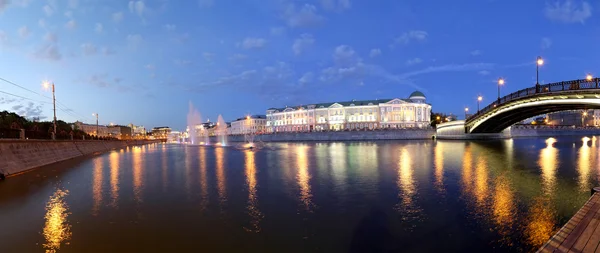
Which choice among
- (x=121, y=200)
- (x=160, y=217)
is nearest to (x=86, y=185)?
(x=121, y=200)

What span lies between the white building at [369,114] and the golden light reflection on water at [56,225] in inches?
5923

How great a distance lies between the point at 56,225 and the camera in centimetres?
1128

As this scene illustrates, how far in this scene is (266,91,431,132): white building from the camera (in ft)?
539

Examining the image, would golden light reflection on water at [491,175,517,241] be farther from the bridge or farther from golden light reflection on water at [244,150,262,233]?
the bridge

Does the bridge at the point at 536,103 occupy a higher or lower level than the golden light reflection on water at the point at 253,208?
higher

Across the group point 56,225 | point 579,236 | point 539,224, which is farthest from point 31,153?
point 579,236

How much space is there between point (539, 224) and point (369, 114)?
167 m

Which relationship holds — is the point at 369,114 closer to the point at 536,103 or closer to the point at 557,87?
the point at 536,103

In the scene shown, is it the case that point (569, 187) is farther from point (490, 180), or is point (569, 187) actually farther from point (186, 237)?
point (186, 237)

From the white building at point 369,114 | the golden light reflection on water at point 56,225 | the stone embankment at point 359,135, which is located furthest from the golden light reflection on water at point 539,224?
the white building at point 369,114

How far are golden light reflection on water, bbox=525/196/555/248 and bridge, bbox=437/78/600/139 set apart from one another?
2841cm

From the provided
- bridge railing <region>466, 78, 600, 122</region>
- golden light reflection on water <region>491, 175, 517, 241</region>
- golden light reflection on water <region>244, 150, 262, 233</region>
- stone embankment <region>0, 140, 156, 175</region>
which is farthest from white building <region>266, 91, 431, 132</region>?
golden light reflection on water <region>244, 150, 262, 233</region>

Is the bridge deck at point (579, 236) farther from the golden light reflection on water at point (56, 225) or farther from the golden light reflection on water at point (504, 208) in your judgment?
the golden light reflection on water at point (56, 225)

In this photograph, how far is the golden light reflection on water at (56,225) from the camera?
9.47 metres
